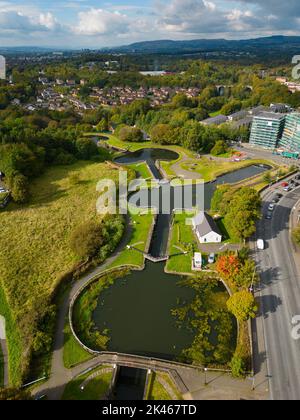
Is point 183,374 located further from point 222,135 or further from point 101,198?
point 222,135

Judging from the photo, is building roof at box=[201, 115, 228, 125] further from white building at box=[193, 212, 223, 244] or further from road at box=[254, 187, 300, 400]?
white building at box=[193, 212, 223, 244]

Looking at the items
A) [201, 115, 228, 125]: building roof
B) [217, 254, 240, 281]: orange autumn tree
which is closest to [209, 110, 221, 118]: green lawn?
[201, 115, 228, 125]: building roof

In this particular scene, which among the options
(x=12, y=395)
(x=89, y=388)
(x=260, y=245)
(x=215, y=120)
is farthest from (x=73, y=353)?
(x=215, y=120)

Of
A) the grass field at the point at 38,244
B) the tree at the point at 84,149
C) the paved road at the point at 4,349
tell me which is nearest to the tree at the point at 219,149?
the grass field at the point at 38,244

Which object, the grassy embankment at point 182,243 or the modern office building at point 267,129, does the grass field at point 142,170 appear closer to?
the grassy embankment at point 182,243

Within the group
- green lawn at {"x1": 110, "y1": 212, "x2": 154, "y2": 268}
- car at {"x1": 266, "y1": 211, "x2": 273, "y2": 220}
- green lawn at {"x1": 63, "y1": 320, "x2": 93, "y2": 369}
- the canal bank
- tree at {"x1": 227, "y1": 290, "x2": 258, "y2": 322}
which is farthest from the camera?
car at {"x1": 266, "y1": 211, "x2": 273, "y2": 220}

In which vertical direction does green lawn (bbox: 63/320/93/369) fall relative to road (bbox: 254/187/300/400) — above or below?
below

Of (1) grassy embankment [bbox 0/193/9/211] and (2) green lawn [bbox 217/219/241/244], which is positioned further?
(1) grassy embankment [bbox 0/193/9/211]
